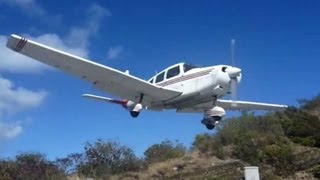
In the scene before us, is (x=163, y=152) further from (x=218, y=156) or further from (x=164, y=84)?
(x=164, y=84)

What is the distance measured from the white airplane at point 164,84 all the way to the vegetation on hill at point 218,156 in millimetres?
9673

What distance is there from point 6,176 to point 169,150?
54.4 ft

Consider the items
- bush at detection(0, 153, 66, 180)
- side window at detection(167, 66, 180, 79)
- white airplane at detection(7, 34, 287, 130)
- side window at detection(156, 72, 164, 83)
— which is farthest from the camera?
bush at detection(0, 153, 66, 180)

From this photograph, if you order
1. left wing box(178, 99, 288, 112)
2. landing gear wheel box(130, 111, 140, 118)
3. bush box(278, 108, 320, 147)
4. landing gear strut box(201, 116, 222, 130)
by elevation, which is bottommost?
landing gear strut box(201, 116, 222, 130)

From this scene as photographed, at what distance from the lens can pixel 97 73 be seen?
22406mm

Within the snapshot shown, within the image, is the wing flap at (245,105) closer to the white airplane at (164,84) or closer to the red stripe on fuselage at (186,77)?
the white airplane at (164,84)

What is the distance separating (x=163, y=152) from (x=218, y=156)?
10149 mm

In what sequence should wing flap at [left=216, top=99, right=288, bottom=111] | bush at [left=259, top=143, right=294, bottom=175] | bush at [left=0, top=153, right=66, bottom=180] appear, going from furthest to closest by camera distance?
bush at [left=0, top=153, right=66, bottom=180], bush at [left=259, top=143, right=294, bottom=175], wing flap at [left=216, top=99, right=288, bottom=111]

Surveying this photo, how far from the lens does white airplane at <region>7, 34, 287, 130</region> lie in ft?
70.4

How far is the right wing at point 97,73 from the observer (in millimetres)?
19719

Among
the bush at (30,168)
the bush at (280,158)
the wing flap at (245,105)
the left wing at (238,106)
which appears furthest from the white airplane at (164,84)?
the bush at (30,168)

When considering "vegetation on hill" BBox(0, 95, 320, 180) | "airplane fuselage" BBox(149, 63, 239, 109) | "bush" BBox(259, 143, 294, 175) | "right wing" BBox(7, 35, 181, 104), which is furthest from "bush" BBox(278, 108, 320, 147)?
"right wing" BBox(7, 35, 181, 104)

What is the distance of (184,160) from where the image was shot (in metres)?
39.8

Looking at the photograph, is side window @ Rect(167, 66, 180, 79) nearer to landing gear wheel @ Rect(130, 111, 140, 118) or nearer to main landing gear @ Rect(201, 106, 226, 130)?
landing gear wheel @ Rect(130, 111, 140, 118)
